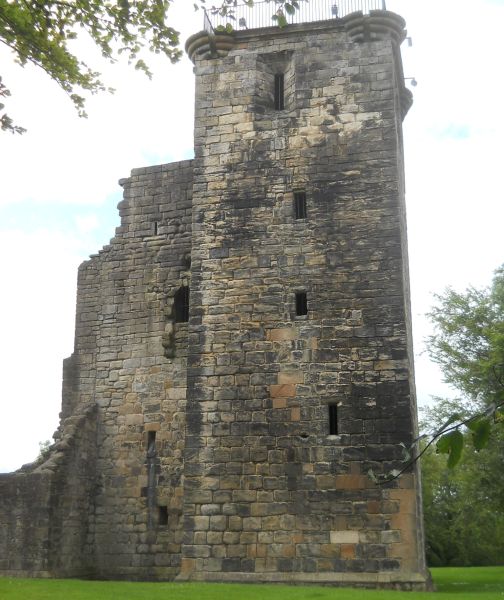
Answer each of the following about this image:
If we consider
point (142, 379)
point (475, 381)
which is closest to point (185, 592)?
point (142, 379)

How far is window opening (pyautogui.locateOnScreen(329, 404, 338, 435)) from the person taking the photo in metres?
12.9

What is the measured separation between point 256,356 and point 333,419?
1678mm

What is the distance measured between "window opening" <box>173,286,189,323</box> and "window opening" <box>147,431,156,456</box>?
2231mm

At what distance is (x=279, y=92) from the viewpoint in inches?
599

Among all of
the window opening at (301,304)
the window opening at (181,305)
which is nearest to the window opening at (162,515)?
the window opening at (181,305)

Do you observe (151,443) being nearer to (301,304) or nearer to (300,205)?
(301,304)

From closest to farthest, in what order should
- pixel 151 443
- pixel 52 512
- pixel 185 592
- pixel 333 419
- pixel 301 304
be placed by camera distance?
pixel 185 592
pixel 333 419
pixel 301 304
pixel 52 512
pixel 151 443

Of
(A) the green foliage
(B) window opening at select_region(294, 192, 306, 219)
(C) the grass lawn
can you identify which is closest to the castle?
(B) window opening at select_region(294, 192, 306, 219)

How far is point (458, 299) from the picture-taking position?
24.1m

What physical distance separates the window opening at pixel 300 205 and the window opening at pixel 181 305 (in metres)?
3.01

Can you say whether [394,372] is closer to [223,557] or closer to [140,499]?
[223,557]

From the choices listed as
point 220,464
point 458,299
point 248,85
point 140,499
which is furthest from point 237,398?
point 458,299

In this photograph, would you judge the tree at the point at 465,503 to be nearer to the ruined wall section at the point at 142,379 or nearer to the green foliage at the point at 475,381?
the green foliage at the point at 475,381

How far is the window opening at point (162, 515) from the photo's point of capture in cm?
1482
